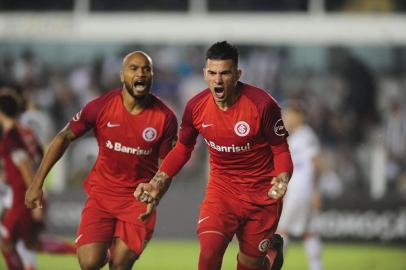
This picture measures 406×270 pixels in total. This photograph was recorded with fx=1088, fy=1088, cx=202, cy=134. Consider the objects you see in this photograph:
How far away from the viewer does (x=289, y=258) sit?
16594 mm

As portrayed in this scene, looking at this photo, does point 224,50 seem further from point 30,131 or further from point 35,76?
point 35,76

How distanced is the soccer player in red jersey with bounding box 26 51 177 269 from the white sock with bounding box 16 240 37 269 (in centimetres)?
246

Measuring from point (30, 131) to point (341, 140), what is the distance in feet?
33.4

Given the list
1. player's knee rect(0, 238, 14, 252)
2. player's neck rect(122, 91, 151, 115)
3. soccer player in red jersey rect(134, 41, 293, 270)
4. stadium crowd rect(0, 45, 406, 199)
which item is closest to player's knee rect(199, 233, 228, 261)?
soccer player in red jersey rect(134, 41, 293, 270)

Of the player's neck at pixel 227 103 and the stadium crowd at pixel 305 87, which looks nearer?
the player's neck at pixel 227 103

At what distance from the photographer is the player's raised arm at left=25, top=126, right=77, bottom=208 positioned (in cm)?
915

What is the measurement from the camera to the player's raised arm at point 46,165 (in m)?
9.15

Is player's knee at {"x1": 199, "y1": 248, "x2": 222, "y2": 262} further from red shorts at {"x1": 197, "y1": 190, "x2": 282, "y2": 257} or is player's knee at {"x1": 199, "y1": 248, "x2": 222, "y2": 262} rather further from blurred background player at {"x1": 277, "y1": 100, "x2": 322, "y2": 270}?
blurred background player at {"x1": 277, "y1": 100, "x2": 322, "y2": 270}

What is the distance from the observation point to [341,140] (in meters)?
20.9

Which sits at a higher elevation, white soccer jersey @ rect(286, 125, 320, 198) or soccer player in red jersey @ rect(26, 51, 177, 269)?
soccer player in red jersey @ rect(26, 51, 177, 269)

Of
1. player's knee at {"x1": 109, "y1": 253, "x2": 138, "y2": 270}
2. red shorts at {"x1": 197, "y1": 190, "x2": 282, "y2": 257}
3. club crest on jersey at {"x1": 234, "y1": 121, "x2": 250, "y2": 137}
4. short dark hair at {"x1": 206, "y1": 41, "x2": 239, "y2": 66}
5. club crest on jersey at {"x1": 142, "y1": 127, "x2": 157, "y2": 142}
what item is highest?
short dark hair at {"x1": 206, "y1": 41, "x2": 239, "y2": 66}

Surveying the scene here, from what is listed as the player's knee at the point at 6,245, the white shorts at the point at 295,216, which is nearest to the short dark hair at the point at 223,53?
the player's knee at the point at 6,245

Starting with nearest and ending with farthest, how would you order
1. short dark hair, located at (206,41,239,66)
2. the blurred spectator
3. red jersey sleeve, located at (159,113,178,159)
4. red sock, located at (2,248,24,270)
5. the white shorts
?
short dark hair, located at (206,41,239,66), red jersey sleeve, located at (159,113,178,159), red sock, located at (2,248,24,270), the white shorts, the blurred spectator

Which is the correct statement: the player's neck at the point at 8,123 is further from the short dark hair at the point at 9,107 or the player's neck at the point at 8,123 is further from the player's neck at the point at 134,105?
the player's neck at the point at 134,105
